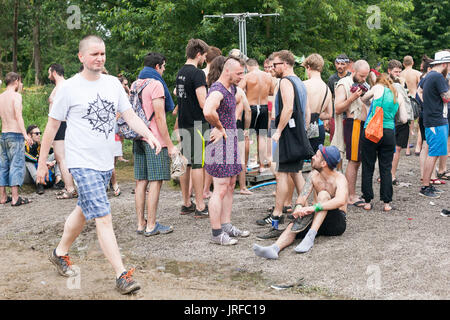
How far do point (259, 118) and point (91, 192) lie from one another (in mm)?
4934

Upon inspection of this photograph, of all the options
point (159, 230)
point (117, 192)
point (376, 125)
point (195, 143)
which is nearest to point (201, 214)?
point (159, 230)

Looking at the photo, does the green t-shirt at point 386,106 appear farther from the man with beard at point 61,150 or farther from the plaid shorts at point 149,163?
the man with beard at point 61,150

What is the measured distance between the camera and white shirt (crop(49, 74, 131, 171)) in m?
4.35

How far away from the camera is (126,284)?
435 cm

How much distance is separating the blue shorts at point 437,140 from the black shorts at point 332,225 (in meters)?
2.75

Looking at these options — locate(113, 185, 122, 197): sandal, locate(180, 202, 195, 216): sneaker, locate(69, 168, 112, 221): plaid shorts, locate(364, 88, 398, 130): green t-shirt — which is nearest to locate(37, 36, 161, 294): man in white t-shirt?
locate(69, 168, 112, 221): plaid shorts

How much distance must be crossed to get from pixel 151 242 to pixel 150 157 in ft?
3.11

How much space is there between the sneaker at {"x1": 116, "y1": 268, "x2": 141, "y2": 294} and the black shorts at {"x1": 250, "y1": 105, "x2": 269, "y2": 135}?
4933mm

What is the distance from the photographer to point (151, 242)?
6.02 metres

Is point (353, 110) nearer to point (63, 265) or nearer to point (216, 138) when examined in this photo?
point (216, 138)

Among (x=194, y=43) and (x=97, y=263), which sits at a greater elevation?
(x=194, y=43)

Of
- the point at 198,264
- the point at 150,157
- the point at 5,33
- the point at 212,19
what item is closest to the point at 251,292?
the point at 198,264

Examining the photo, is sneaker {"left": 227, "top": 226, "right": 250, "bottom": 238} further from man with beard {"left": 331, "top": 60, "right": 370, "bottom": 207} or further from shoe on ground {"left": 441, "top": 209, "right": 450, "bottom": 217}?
shoe on ground {"left": 441, "top": 209, "right": 450, "bottom": 217}
